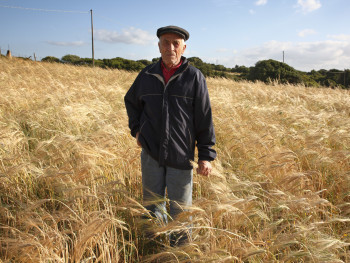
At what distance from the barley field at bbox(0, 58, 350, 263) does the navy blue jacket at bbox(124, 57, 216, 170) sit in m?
0.36

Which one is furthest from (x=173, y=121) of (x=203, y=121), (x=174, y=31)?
(x=174, y=31)

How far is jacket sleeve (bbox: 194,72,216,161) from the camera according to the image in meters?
1.86

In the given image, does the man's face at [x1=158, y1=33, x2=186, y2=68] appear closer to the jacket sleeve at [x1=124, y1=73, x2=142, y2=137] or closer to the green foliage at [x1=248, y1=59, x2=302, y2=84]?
the jacket sleeve at [x1=124, y1=73, x2=142, y2=137]

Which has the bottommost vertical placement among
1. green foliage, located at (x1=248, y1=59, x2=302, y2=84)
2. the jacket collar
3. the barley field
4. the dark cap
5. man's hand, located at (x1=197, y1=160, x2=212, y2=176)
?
the barley field

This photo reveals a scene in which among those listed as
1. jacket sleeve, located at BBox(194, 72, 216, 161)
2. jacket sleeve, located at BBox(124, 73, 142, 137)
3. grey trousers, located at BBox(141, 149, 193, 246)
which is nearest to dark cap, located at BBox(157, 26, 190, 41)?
jacket sleeve, located at BBox(194, 72, 216, 161)

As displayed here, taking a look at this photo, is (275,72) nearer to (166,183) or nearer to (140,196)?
(140,196)

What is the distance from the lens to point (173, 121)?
1865mm

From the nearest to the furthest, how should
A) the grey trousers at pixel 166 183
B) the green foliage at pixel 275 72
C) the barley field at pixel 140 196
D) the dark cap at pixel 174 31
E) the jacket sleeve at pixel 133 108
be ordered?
the barley field at pixel 140 196, the dark cap at pixel 174 31, the grey trousers at pixel 166 183, the jacket sleeve at pixel 133 108, the green foliage at pixel 275 72

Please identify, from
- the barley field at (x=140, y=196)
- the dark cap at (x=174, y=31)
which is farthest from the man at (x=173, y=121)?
the barley field at (x=140, y=196)

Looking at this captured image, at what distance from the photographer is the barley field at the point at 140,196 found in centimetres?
157

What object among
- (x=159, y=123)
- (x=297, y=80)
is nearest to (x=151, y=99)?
(x=159, y=123)

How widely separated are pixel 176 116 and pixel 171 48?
481mm

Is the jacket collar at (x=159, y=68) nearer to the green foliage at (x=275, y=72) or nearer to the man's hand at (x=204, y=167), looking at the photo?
the man's hand at (x=204, y=167)

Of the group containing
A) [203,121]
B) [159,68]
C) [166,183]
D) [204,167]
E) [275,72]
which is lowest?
[166,183]
